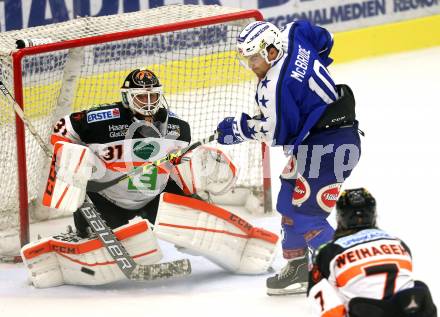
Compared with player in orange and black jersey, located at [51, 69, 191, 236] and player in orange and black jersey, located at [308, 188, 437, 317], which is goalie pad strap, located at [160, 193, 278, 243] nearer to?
player in orange and black jersey, located at [51, 69, 191, 236]

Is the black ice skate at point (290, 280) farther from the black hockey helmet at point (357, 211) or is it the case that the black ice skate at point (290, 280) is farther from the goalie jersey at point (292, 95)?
the black hockey helmet at point (357, 211)

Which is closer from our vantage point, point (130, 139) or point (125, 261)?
point (125, 261)

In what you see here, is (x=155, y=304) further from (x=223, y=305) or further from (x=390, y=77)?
(x=390, y=77)

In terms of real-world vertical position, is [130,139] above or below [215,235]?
above

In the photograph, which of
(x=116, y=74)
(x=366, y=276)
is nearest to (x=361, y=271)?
(x=366, y=276)

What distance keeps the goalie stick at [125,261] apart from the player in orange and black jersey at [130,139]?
17 cm

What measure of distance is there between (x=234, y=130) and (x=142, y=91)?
476 millimetres

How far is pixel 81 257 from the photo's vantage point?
5012mm

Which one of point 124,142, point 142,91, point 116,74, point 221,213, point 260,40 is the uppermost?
point 260,40

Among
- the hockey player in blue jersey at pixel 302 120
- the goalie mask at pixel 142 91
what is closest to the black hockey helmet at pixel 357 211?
the hockey player in blue jersey at pixel 302 120

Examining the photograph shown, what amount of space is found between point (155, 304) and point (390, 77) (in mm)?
3943

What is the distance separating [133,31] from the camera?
214 inches

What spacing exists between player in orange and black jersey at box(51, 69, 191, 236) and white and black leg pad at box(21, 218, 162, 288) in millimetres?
183

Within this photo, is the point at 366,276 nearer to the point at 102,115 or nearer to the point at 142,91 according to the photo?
the point at 142,91
